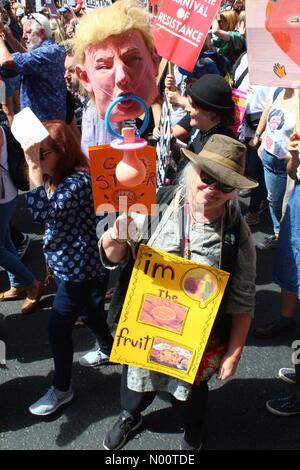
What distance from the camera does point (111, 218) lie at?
1589 millimetres

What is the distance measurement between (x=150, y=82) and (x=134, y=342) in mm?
960

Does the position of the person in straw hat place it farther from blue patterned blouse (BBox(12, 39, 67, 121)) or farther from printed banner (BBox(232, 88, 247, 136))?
printed banner (BBox(232, 88, 247, 136))

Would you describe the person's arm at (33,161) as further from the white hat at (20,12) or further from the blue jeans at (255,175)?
the white hat at (20,12)

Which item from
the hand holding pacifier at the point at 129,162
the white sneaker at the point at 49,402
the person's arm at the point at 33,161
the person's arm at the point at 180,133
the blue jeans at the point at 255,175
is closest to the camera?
the hand holding pacifier at the point at 129,162

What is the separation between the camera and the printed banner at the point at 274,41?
176cm

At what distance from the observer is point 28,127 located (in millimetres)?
1572

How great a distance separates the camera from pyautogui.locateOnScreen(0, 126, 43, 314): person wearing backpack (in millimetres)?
2791

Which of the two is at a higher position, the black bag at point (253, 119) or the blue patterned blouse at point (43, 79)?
the blue patterned blouse at point (43, 79)

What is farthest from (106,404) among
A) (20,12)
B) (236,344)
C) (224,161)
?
(20,12)

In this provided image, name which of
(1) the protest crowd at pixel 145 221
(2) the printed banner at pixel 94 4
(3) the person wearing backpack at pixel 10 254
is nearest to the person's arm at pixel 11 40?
(1) the protest crowd at pixel 145 221

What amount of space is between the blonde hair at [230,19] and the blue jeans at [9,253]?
161 inches

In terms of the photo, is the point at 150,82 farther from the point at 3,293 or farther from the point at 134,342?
the point at 3,293

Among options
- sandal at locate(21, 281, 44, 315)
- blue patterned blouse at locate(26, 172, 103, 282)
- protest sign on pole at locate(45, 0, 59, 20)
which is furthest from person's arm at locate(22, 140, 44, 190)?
protest sign on pole at locate(45, 0, 59, 20)

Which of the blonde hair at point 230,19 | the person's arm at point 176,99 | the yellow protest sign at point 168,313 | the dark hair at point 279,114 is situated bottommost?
the yellow protest sign at point 168,313
